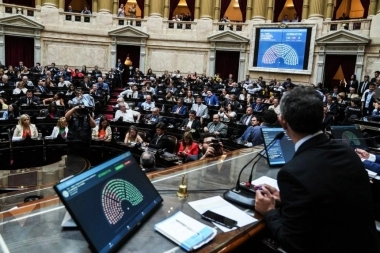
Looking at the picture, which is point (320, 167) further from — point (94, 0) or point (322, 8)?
point (94, 0)

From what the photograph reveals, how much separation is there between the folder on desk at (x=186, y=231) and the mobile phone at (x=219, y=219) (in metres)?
0.09

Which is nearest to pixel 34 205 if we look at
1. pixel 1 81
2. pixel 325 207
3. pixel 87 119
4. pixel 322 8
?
pixel 325 207

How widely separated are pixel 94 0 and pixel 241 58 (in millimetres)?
9314

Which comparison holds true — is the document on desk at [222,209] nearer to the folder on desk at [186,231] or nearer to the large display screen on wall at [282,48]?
the folder on desk at [186,231]

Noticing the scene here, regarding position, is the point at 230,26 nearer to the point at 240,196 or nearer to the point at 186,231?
the point at 240,196

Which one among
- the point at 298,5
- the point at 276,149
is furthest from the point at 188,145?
the point at 298,5

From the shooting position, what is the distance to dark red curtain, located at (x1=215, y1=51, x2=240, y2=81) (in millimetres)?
19938

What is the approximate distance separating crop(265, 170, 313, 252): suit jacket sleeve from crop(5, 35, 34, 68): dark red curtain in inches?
790

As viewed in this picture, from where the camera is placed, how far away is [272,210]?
5.83ft

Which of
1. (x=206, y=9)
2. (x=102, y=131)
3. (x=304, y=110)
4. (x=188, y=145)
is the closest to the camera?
(x=304, y=110)

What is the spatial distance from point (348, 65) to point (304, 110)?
17175 mm

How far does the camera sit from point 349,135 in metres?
3.54

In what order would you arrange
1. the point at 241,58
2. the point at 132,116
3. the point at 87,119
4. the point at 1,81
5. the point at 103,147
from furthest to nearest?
1. the point at 241,58
2. the point at 1,81
3. the point at 132,116
4. the point at 103,147
5. the point at 87,119

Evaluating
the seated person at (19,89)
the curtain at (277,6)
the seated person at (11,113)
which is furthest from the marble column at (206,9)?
the seated person at (11,113)
